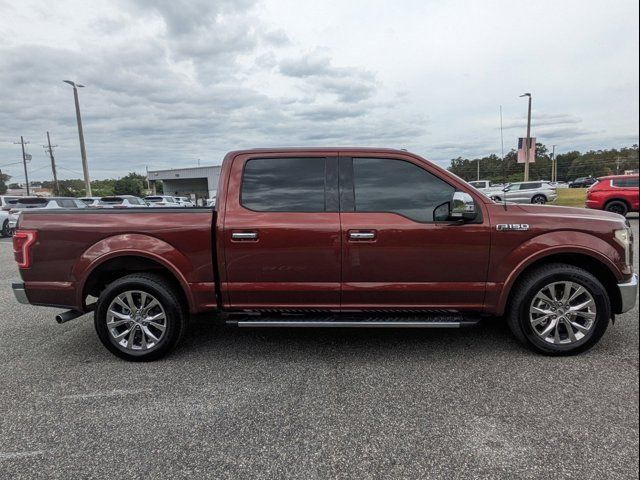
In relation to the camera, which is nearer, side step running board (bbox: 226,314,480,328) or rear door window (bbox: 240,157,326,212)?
side step running board (bbox: 226,314,480,328)

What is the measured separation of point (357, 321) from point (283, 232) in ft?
3.32

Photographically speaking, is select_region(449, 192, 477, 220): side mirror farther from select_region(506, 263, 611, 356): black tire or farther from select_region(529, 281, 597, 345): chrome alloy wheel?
select_region(529, 281, 597, 345): chrome alloy wheel

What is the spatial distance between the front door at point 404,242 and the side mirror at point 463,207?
0.08 meters

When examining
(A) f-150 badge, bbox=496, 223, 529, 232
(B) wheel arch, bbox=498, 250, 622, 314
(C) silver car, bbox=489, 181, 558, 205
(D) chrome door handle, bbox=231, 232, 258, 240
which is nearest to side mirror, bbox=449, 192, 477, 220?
(A) f-150 badge, bbox=496, 223, 529, 232

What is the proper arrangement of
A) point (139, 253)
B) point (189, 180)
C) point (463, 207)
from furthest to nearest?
point (189, 180)
point (139, 253)
point (463, 207)

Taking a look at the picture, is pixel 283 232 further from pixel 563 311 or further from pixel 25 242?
pixel 563 311

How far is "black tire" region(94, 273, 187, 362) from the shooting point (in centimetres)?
369

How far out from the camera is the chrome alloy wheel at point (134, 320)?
3729 mm

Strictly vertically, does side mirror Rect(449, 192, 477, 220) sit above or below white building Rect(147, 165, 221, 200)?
below

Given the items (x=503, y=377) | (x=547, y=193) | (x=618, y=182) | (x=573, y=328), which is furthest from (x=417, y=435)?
(x=547, y=193)

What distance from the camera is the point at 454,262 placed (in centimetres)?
358

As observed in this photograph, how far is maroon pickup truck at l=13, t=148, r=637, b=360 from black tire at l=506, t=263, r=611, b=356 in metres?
0.01

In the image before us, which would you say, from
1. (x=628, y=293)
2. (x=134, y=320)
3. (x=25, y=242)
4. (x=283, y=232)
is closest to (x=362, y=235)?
(x=283, y=232)

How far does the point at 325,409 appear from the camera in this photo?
113 inches
